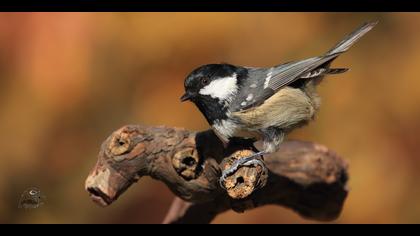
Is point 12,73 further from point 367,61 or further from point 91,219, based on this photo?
point 367,61

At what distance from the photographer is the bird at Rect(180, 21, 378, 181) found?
2402 mm

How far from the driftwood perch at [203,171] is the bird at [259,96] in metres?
0.07

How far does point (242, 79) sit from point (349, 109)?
726 mm

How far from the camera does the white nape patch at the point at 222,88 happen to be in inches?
94.9

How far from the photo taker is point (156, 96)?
3.04 metres

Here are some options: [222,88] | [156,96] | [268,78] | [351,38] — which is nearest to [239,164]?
[222,88]

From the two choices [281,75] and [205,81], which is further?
[281,75]

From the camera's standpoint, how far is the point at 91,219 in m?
2.94

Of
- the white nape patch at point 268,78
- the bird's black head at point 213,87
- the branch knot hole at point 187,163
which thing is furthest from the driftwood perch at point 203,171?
the white nape patch at point 268,78

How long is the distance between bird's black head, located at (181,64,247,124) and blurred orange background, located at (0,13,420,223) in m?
0.59

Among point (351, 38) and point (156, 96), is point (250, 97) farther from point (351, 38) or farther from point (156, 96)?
point (156, 96)

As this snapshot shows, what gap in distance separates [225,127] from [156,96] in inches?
28.1

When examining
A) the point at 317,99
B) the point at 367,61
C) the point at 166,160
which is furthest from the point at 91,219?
the point at 367,61

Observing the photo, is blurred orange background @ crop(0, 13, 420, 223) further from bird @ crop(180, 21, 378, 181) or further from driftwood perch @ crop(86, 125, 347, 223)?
bird @ crop(180, 21, 378, 181)
